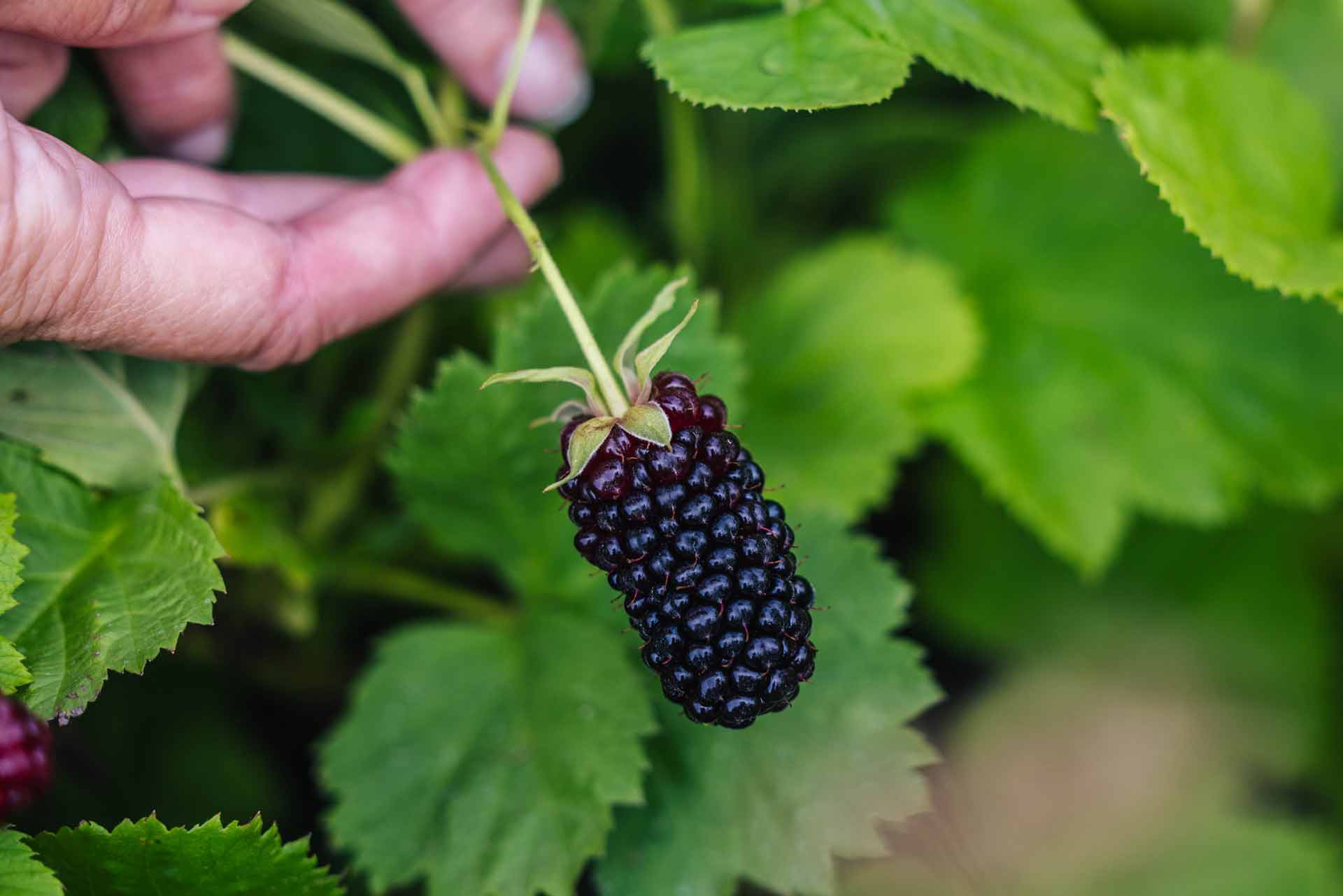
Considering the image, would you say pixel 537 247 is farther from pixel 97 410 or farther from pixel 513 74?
pixel 97 410

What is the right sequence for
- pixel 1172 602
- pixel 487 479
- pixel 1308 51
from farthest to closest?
pixel 1172 602 → pixel 1308 51 → pixel 487 479

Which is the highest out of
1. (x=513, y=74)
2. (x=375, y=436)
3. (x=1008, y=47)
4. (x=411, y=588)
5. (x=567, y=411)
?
(x=1008, y=47)

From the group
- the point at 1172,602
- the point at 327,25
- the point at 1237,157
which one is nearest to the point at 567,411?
the point at 327,25

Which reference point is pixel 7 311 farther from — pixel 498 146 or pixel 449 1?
pixel 449 1

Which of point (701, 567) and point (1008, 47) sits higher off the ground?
point (1008, 47)

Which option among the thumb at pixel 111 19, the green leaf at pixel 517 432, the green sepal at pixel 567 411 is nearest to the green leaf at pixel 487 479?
the green leaf at pixel 517 432

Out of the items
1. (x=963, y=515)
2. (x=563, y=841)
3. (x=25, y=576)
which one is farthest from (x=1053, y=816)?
(x=25, y=576)
